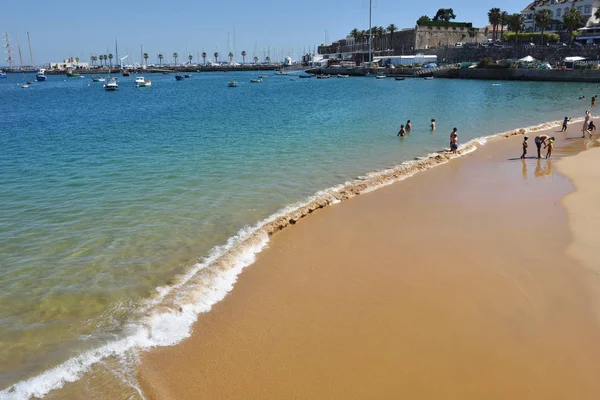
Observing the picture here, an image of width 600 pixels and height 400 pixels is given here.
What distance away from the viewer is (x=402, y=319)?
7.84 metres

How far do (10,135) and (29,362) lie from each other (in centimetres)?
3013

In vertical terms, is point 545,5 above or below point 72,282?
above

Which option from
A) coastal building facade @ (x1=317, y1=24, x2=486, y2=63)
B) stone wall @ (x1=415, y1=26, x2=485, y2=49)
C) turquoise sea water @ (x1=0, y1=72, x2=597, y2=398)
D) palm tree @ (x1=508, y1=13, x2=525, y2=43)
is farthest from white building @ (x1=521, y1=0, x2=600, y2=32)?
turquoise sea water @ (x1=0, y1=72, x2=597, y2=398)

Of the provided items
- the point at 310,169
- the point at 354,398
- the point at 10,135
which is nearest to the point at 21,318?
the point at 354,398

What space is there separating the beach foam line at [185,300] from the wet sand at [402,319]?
332 mm

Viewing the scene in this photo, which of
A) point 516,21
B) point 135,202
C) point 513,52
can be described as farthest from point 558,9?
point 135,202

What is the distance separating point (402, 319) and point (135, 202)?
10741 millimetres

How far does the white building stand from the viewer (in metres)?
97.7

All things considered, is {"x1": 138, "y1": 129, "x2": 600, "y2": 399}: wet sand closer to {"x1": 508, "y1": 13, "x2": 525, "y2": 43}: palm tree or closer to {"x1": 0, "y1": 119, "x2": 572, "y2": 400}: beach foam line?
{"x1": 0, "y1": 119, "x2": 572, "y2": 400}: beach foam line

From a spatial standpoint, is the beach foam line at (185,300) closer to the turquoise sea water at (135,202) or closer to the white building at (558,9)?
the turquoise sea water at (135,202)

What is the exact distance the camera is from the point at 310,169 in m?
19.2

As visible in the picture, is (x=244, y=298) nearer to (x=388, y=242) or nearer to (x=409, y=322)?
(x=409, y=322)

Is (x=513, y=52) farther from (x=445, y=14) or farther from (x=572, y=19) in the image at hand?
(x=445, y=14)

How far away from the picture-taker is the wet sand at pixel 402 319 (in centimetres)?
641
